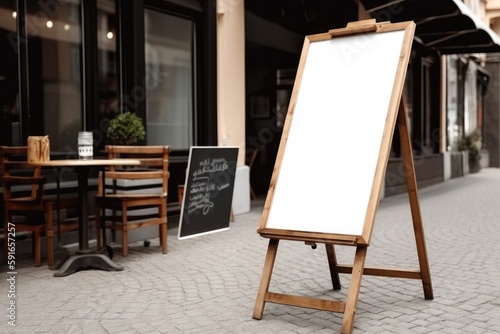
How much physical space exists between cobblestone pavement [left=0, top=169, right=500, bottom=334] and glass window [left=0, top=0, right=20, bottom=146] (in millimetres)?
1503

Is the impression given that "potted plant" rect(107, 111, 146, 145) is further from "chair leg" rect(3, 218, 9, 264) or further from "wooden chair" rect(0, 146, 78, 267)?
"chair leg" rect(3, 218, 9, 264)

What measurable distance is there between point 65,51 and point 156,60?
154 centimetres

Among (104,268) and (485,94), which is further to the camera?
(485,94)

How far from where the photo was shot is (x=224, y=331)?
3.71m

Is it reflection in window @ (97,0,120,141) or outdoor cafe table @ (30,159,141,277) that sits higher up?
reflection in window @ (97,0,120,141)

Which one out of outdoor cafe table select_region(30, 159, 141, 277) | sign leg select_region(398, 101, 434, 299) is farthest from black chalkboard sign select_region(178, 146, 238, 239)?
sign leg select_region(398, 101, 434, 299)

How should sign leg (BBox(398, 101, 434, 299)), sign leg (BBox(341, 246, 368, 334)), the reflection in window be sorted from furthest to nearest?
the reflection in window → sign leg (BBox(398, 101, 434, 299)) → sign leg (BBox(341, 246, 368, 334))

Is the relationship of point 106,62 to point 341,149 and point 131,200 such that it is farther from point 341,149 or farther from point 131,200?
point 341,149

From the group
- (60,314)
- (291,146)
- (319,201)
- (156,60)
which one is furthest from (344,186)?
(156,60)

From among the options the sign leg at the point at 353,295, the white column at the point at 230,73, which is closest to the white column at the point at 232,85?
the white column at the point at 230,73

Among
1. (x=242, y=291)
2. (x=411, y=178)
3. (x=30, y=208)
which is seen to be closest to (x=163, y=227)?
(x=30, y=208)

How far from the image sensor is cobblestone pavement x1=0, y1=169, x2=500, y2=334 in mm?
3854

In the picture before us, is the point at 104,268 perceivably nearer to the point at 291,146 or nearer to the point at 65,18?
the point at 291,146

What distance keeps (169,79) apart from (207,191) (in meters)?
2.31
